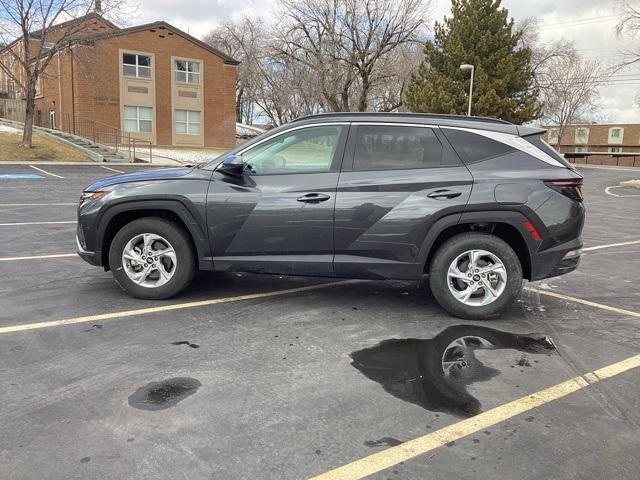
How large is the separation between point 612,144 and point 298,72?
53.9m

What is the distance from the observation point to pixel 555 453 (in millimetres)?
2771

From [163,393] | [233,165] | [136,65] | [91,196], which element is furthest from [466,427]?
[136,65]

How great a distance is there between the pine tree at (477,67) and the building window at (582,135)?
47109 millimetres

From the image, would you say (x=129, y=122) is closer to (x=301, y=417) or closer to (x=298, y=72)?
(x=298, y=72)

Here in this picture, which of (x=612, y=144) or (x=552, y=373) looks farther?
(x=612, y=144)

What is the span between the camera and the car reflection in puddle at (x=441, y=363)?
11.1 feet

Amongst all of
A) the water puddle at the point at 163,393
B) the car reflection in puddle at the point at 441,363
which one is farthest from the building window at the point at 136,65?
the water puddle at the point at 163,393

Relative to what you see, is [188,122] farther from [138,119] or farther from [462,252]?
[462,252]

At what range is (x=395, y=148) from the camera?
4.90 metres

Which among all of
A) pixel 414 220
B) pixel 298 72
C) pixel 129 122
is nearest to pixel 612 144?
pixel 298 72

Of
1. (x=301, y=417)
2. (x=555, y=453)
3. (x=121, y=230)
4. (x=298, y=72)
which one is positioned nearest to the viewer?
(x=555, y=453)

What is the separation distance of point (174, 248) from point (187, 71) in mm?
35837

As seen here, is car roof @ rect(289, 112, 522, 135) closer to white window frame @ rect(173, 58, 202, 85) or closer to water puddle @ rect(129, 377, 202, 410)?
water puddle @ rect(129, 377, 202, 410)

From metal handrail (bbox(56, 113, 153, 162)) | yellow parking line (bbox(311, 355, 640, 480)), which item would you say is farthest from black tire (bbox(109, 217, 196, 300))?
metal handrail (bbox(56, 113, 153, 162))
